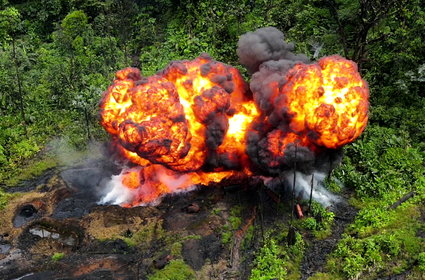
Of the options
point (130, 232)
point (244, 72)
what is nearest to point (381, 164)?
point (244, 72)

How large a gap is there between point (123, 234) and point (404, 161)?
12.9m

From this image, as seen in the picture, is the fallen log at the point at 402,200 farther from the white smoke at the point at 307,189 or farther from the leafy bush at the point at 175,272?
the leafy bush at the point at 175,272

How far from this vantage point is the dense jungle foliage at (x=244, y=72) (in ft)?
52.1

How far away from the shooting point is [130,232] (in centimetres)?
1633

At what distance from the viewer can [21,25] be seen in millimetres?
32625

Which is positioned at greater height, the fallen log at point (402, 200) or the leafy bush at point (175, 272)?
the fallen log at point (402, 200)

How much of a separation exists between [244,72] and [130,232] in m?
13.4

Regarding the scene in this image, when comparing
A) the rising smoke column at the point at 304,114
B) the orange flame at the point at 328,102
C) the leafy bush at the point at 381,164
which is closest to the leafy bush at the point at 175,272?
the rising smoke column at the point at 304,114

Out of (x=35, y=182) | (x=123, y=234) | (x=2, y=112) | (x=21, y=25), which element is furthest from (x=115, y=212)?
(x=21, y=25)

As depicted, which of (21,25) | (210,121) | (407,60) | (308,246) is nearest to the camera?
(308,246)

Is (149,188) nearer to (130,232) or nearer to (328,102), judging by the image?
(130,232)

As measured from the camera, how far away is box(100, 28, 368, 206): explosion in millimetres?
16250

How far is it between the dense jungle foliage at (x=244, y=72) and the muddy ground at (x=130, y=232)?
0.96 metres

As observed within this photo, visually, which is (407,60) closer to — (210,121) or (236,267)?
(210,121)
